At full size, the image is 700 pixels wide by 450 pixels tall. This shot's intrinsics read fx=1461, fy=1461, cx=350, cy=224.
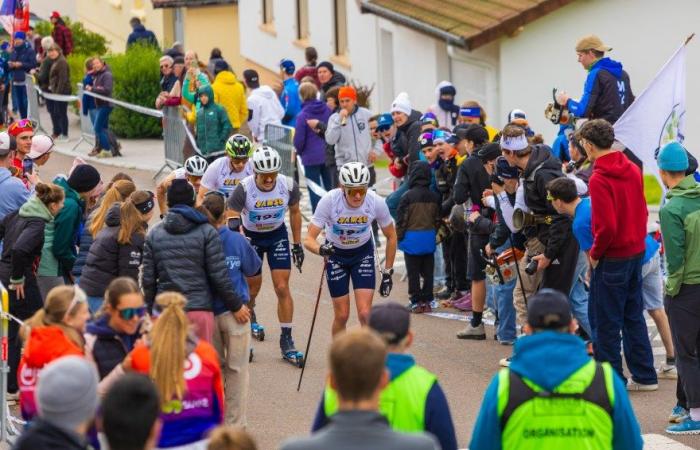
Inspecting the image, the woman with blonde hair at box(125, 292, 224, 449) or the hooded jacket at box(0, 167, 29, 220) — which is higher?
the hooded jacket at box(0, 167, 29, 220)

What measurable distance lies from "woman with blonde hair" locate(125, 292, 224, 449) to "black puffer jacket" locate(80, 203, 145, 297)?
3.16 meters

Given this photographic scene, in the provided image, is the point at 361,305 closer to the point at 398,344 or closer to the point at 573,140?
the point at 573,140

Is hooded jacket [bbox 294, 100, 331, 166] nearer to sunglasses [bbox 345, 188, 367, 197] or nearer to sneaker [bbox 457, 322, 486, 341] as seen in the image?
sneaker [bbox 457, 322, 486, 341]

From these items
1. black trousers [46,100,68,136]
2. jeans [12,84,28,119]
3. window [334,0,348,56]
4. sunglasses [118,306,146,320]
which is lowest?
sunglasses [118,306,146,320]

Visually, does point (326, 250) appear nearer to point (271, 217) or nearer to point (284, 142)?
point (271, 217)

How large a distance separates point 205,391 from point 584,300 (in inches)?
228

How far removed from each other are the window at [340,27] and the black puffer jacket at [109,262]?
22.2m

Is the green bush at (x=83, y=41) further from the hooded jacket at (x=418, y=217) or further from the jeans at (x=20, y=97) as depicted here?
the hooded jacket at (x=418, y=217)

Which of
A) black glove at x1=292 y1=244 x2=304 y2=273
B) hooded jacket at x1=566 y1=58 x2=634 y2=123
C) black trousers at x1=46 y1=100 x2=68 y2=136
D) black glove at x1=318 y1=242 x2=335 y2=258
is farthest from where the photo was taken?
black trousers at x1=46 y1=100 x2=68 y2=136

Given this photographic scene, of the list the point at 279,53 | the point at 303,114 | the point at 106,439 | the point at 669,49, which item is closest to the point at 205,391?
the point at 106,439

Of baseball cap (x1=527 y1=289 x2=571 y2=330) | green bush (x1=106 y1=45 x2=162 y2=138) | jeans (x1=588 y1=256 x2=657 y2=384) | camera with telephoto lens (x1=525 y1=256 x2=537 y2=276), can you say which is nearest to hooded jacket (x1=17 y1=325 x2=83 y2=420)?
baseball cap (x1=527 y1=289 x2=571 y2=330)

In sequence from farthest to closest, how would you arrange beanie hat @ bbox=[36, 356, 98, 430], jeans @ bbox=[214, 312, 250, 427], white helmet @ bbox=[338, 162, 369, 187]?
white helmet @ bbox=[338, 162, 369, 187] → jeans @ bbox=[214, 312, 250, 427] → beanie hat @ bbox=[36, 356, 98, 430]

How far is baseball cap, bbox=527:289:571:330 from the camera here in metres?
6.24

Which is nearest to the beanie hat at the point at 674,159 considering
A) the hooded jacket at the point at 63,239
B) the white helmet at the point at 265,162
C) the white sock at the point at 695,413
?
the white sock at the point at 695,413
